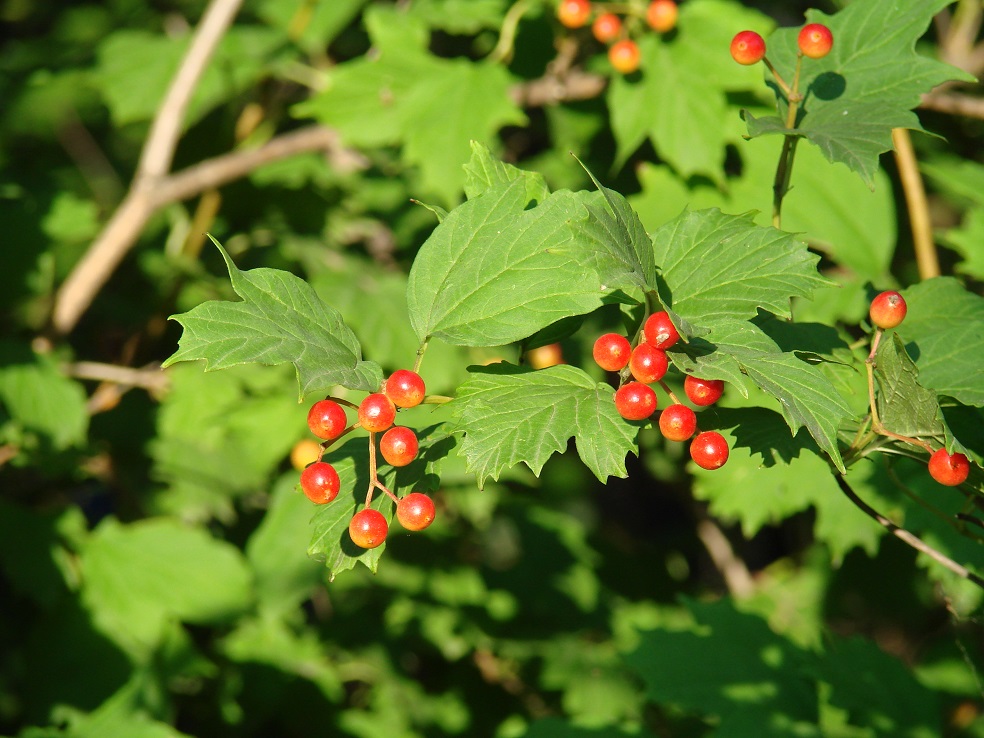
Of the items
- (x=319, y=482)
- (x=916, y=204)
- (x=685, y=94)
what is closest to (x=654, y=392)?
(x=319, y=482)

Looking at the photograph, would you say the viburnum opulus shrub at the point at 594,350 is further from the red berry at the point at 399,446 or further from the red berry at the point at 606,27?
the red berry at the point at 606,27

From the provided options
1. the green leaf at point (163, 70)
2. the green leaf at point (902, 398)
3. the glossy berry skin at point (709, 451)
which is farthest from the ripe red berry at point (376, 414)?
the green leaf at point (163, 70)

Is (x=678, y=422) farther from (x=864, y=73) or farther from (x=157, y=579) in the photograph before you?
(x=157, y=579)

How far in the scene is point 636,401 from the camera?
37.4 inches

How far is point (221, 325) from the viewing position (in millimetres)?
923

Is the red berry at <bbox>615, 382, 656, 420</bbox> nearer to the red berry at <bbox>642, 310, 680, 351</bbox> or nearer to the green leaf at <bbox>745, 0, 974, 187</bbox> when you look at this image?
the red berry at <bbox>642, 310, 680, 351</bbox>

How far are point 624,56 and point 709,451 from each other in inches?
50.2

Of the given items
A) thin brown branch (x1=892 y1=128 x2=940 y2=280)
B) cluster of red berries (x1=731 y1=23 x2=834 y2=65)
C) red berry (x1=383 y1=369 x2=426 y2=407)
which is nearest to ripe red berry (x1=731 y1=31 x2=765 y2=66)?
cluster of red berries (x1=731 y1=23 x2=834 y2=65)

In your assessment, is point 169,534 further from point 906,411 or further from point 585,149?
point 906,411

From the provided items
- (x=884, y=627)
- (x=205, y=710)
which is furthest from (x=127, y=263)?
(x=884, y=627)

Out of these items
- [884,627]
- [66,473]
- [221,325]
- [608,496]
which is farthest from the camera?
[608,496]

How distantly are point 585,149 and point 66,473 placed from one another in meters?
1.63

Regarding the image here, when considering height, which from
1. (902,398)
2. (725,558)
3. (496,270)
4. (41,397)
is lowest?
(725,558)

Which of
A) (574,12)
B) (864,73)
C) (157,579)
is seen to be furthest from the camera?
(157,579)
